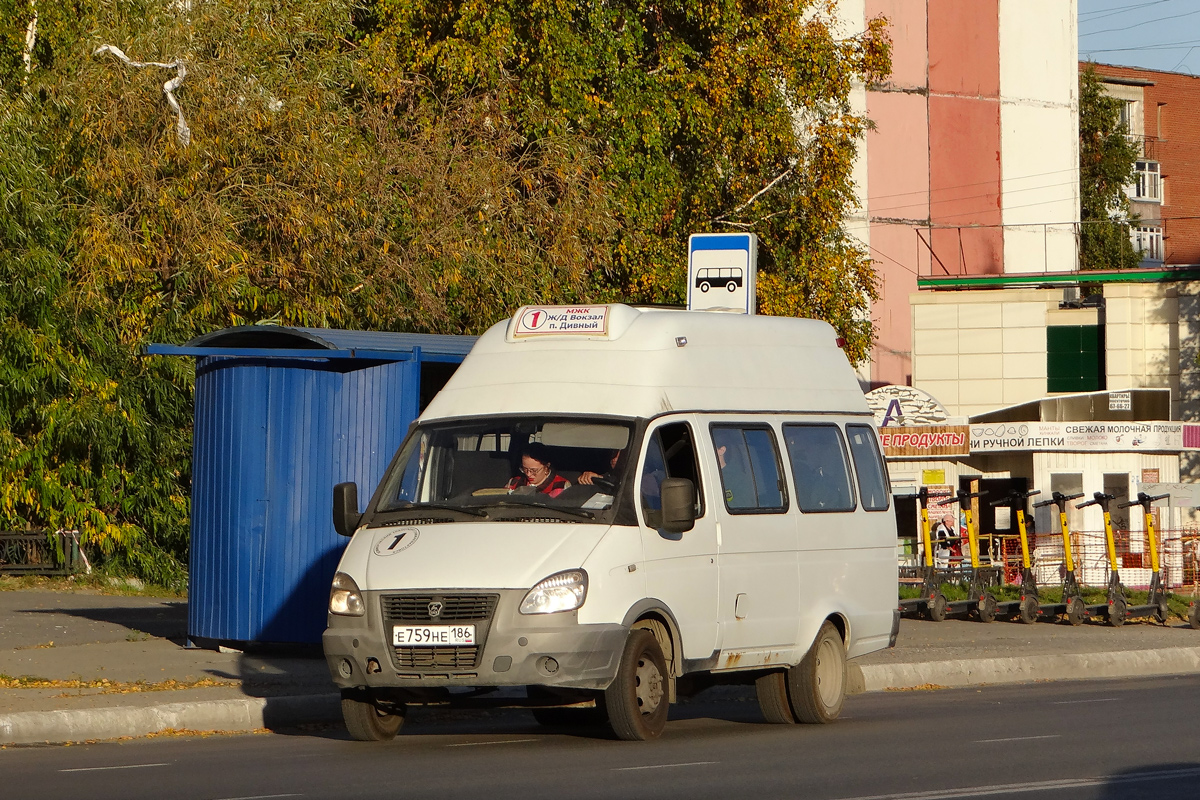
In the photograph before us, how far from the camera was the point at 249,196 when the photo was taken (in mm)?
21203

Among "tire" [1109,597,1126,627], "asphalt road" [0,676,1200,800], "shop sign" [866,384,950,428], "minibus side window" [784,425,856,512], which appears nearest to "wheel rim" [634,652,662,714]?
"asphalt road" [0,676,1200,800]

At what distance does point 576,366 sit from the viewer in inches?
440

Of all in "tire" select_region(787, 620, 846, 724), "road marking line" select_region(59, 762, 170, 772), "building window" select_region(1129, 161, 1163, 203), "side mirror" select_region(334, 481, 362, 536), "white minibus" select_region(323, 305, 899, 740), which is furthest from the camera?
"building window" select_region(1129, 161, 1163, 203)

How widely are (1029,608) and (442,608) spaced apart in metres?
13.9

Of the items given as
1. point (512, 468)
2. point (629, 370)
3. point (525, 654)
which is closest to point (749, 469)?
point (629, 370)

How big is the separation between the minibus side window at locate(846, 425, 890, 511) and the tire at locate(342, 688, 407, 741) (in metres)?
3.96

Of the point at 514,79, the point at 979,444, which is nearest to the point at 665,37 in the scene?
the point at 514,79

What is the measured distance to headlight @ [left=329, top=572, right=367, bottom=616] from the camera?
33.7 feet

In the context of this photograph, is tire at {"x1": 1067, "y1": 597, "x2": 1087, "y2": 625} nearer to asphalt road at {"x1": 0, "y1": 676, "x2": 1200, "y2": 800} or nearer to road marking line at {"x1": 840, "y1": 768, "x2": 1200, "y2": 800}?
asphalt road at {"x1": 0, "y1": 676, "x2": 1200, "y2": 800}

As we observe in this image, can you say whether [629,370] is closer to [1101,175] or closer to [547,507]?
[547,507]

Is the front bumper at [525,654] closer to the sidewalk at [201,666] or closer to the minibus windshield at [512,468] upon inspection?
the minibus windshield at [512,468]

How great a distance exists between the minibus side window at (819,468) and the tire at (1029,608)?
10375 millimetres

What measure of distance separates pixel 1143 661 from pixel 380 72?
47.6ft

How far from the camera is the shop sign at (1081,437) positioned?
31.4 meters
